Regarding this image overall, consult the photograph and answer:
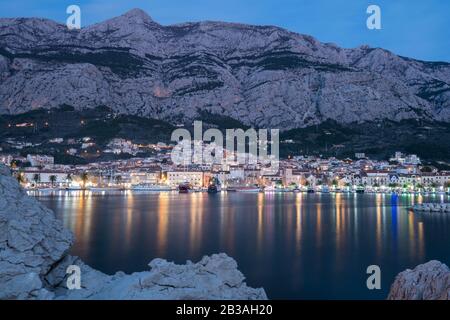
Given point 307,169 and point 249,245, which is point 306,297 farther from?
point 307,169

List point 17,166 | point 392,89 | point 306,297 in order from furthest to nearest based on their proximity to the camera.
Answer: point 392,89 < point 17,166 < point 306,297

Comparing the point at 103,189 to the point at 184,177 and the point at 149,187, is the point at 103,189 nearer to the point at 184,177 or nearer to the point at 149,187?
the point at 149,187

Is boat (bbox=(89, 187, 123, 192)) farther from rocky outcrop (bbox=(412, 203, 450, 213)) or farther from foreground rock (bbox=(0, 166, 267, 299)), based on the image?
foreground rock (bbox=(0, 166, 267, 299))

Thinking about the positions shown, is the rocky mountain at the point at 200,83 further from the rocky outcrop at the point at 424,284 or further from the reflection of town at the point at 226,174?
the rocky outcrop at the point at 424,284

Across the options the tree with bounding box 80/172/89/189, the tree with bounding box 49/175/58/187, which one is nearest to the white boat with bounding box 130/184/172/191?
the tree with bounding box 80/172/89/189

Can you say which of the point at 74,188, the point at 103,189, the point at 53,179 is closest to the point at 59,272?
the point at 74,188

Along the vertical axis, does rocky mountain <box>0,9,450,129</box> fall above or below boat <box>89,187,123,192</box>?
Answer: above
